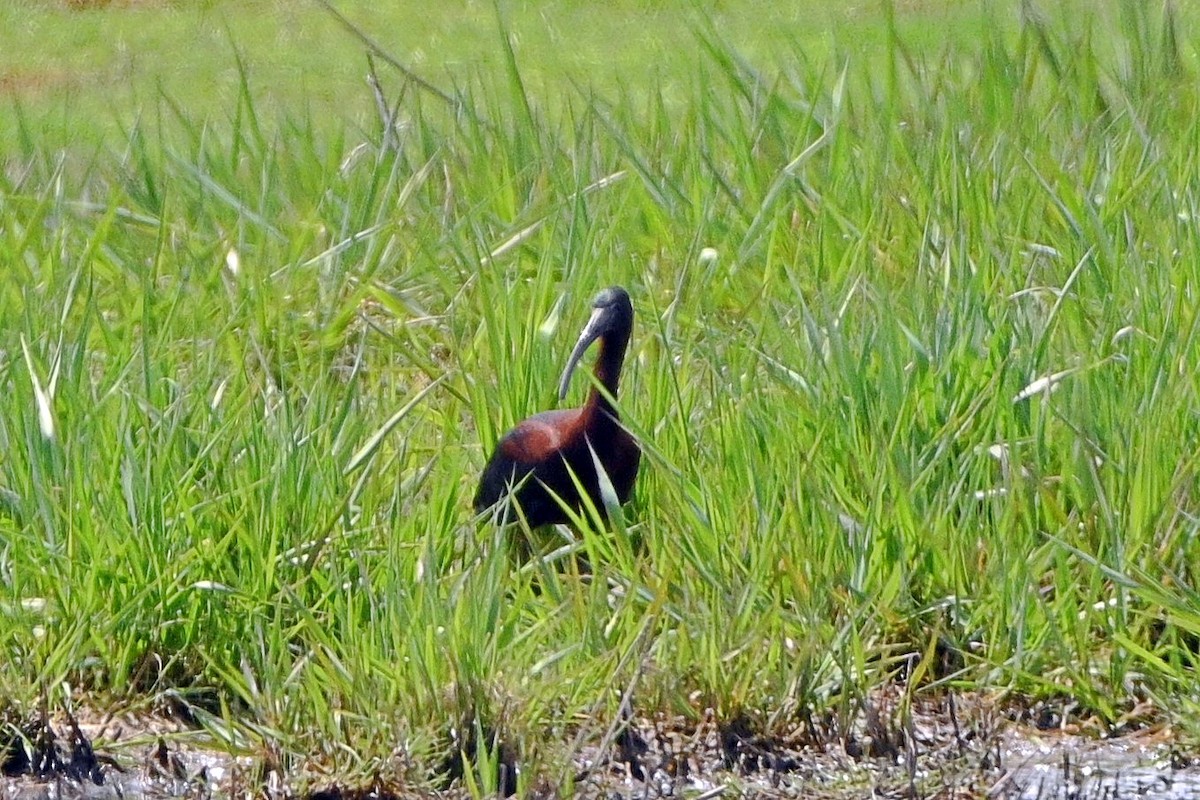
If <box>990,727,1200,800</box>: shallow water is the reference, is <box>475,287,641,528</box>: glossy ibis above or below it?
above

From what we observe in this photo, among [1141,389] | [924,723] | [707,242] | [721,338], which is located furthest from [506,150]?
[924,723]

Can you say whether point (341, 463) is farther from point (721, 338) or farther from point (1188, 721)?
point (1188, 721)

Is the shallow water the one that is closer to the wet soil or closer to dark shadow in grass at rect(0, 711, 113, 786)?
the wet soil

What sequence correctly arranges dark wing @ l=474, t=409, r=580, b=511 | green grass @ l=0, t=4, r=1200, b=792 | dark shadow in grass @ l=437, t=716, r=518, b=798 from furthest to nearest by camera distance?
dark wing @ l=474, t=409, r=580, b=511 → green grass @ l=0, t=4, r=1200, b=792 → dark shadow in grass @ l=437, t=716, r=518, b=798

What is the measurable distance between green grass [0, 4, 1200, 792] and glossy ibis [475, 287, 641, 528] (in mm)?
65

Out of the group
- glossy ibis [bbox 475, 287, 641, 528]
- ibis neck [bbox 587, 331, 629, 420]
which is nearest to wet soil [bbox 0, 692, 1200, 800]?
glossy ibis [bbox 475, 287, 641, 528]

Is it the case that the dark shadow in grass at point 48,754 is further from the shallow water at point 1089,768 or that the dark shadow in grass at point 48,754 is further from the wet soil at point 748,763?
the shallow water at point 1089,768

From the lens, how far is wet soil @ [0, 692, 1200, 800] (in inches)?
92.1

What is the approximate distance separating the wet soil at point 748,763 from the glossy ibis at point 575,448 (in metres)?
0.58

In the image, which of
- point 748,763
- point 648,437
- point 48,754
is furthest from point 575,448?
point 48,754

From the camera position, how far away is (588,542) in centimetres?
267

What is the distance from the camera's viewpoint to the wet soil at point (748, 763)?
2.34 m

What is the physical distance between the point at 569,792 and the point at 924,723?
0.51 meters

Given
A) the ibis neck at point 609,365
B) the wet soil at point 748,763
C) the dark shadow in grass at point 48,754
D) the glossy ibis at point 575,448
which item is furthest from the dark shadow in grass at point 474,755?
the ibis neck at point 609,365
